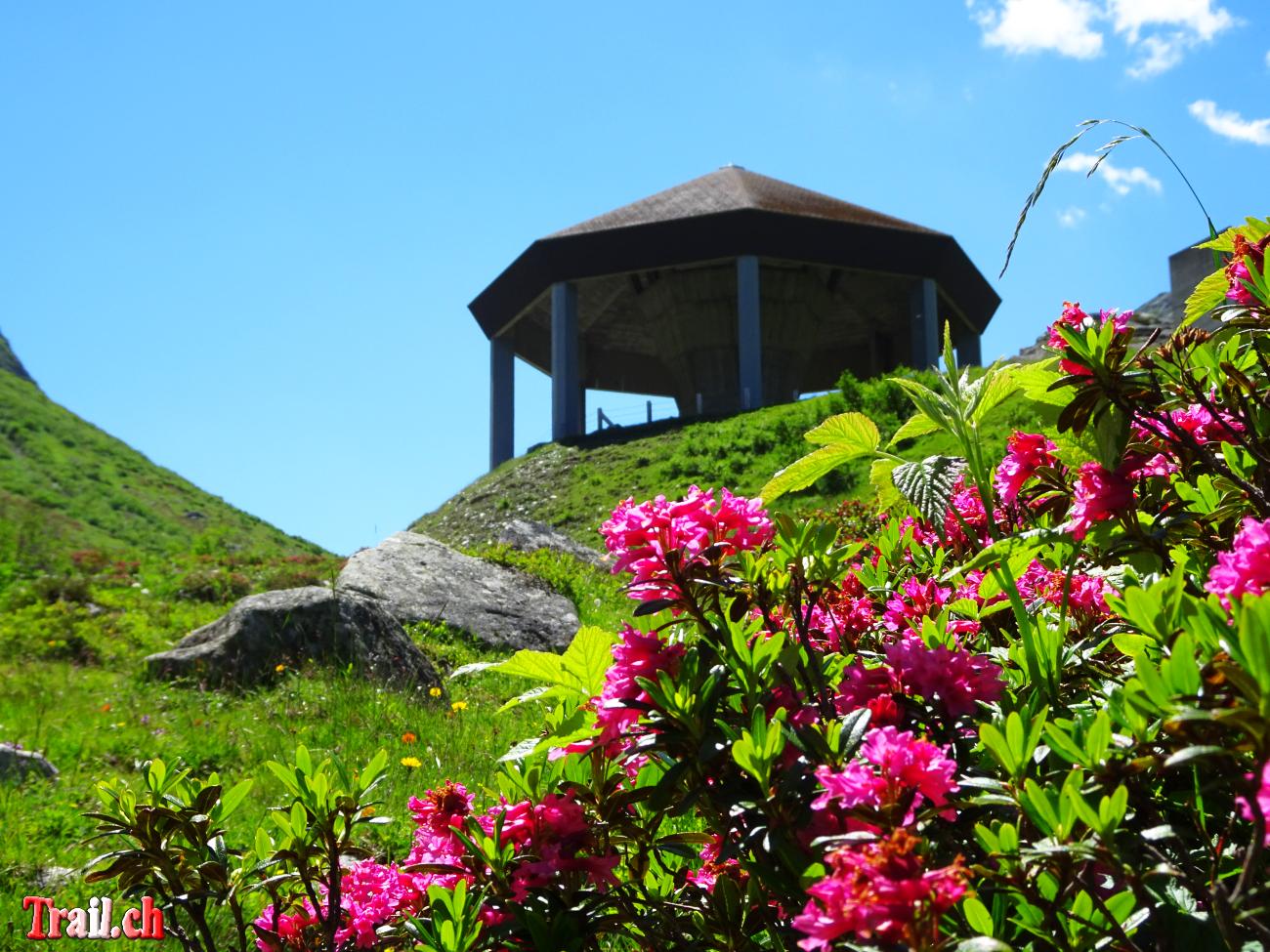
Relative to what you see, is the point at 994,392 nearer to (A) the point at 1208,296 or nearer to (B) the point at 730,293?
(A) the point at 1208,296

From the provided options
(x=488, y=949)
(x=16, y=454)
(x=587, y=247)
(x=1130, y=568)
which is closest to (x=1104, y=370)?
(x=1130, y=568)

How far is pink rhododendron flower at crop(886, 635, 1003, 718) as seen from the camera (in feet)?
5.01

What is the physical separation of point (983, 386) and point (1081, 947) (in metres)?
0.94

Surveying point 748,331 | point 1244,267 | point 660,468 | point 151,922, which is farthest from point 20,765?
point 748,331

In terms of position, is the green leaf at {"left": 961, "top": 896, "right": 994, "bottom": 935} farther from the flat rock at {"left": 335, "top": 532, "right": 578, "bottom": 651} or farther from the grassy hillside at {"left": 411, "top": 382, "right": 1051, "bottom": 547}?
the grassy hillside at {"left": 411, "top": 382, "right": 1051, "bottom": 547}

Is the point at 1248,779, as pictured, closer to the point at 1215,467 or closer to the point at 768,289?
the point at 1215,467

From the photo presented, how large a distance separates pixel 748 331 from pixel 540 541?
12964mm

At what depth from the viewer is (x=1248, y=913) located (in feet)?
3.27

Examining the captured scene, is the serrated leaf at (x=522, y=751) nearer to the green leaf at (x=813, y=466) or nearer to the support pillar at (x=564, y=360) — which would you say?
the green leaf at (x=813, y=466)

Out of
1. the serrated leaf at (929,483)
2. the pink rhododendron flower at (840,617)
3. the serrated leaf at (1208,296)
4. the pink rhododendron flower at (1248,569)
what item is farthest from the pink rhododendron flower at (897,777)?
the serrated leaf at (1208,296)

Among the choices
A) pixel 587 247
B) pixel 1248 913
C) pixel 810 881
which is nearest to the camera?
pixel 1248 913

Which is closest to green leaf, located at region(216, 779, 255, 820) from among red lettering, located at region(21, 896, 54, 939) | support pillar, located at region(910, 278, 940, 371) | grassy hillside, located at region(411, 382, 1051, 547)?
red lettering, located at region(21, 896, 54, 939)

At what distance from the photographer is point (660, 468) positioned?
18000mm

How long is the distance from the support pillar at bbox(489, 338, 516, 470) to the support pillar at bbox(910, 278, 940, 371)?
1052 cm
